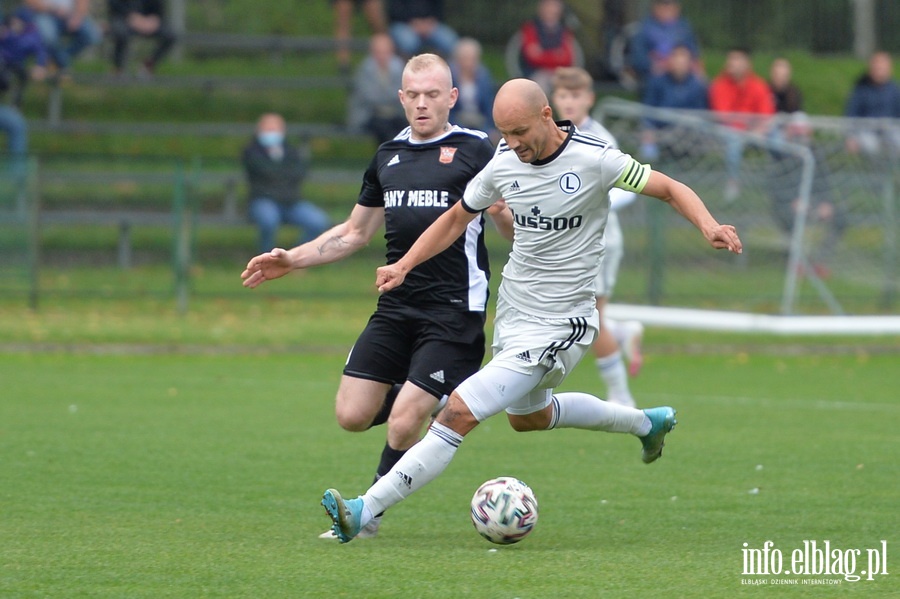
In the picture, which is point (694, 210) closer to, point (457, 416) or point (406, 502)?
point (457, 416)

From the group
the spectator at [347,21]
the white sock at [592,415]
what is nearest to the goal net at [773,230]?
the spectator at [347,21]

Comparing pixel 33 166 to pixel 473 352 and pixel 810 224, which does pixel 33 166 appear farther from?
pixel 473 352

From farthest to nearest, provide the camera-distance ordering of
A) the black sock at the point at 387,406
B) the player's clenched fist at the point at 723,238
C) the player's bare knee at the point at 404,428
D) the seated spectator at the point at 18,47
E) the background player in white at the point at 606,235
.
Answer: the seated spectator at the point at 18,47, the background player in white at the point at 606,235, the black sock at the point at 387,406, the player's bare knee at the point at 404,428, the player's clenched fist at the point at 723,238

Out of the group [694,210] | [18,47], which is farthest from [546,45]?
[694,210]

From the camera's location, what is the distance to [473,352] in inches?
270

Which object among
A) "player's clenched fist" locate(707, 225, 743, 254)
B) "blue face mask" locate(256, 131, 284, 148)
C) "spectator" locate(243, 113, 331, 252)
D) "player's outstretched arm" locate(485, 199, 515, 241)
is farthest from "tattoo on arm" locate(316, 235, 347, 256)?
"blue face mask" locate(256, 131, 284, 148)

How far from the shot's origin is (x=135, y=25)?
22625 millimetres

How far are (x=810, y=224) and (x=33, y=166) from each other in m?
9.59

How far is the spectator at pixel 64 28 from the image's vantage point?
21.3 metres

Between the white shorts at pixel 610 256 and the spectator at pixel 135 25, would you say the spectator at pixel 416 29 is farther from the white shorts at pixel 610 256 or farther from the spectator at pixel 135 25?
the white shorts at pixel 610 256

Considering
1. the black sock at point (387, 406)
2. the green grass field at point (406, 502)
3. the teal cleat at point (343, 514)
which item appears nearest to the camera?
the green grass field at point (406, 502)

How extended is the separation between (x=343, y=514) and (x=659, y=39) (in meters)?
17.0

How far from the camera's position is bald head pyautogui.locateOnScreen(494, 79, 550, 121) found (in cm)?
596

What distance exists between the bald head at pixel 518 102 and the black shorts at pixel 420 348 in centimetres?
122
